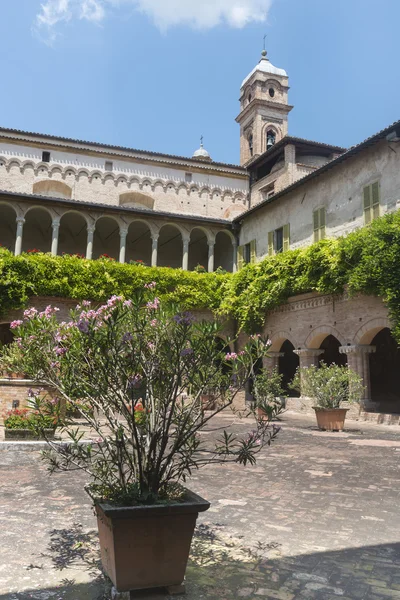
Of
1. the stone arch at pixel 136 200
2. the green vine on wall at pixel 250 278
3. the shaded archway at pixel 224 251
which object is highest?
the stone arch at pixel 136 200

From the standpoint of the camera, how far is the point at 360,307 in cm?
1722

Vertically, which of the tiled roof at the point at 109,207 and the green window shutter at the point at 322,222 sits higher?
the tiled roof at the point at 109,207

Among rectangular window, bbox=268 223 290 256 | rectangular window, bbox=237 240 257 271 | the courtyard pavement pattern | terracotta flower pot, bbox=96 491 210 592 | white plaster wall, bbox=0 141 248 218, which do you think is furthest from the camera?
white plaster wall, bbox=0 141 248 218

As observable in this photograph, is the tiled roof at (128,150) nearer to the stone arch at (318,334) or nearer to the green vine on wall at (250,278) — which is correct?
the green vine on wall at (250,278)

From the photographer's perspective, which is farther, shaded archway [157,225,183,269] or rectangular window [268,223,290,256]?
shaded archway [157,225,183,269]

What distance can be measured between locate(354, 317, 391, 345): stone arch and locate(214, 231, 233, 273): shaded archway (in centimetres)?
1196

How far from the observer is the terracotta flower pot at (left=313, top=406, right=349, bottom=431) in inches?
535

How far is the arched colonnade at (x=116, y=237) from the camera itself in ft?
81.4

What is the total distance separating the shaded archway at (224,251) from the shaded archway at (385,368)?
9055mm

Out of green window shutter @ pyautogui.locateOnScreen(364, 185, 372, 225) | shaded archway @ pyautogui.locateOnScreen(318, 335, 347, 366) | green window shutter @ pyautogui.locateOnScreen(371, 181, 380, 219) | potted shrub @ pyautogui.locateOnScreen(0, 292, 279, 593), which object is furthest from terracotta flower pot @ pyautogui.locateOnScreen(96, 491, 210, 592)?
shaded archway @ pyautogui.locateOnScreen(318, 335, 347, 366)

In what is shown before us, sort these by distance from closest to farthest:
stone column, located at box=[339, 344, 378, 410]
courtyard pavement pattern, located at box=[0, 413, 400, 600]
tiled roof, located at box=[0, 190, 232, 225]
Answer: courtyard pavement pattern, located at box=[0, 413, 400, 600] < stone column, located at box=[339, 344, 378, 410] < tiled roof, located at box=[0, 190, 232, 225]

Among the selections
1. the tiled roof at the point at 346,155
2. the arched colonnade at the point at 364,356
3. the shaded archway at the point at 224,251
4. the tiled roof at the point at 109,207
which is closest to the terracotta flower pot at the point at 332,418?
the arched colonnade at the point at 364,356

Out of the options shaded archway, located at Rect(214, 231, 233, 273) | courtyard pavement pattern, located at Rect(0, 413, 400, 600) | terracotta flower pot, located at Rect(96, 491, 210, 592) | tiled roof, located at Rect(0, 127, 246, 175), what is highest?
tiled roof, located at Rect(0, 127, 246, 175)

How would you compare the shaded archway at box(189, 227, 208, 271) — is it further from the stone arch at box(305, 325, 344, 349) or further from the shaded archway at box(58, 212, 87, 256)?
the stone arch at box(305, 325, 344, 349)
